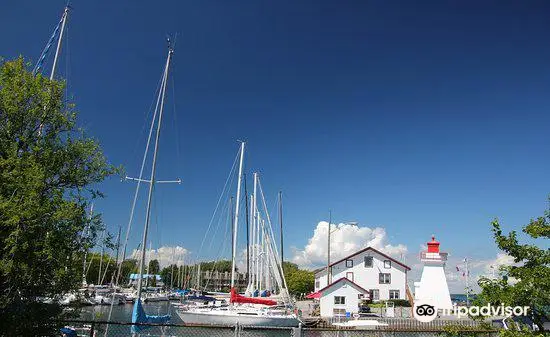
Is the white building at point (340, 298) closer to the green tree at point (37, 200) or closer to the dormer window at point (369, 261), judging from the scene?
the dormer window at point (369, 261)

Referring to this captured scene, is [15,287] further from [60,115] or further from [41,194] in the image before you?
[60,115]

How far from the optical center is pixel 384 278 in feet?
208

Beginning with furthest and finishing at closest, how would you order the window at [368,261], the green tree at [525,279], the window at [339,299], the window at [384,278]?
the window at [368,261], the window at [384,278], the window at [339,299], the green tree at [525,279]

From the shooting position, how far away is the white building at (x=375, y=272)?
6291cm

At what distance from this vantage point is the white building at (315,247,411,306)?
2477 inches

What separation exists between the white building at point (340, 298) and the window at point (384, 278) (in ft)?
50.5

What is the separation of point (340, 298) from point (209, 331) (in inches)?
847

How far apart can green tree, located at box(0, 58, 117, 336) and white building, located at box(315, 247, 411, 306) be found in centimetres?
5491

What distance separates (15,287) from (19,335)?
122 centimetres

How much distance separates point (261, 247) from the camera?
61.9m

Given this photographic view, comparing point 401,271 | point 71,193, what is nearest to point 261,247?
point 401,271

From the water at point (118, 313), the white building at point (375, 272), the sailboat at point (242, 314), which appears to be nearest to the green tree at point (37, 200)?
the water at point (118, 313)

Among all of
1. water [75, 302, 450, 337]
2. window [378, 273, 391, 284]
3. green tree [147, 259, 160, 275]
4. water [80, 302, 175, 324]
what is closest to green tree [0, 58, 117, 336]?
water [75, 302, 450, 337]

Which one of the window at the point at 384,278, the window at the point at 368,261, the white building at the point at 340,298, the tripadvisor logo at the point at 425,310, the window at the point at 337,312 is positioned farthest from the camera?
the window at the point at 368,261
